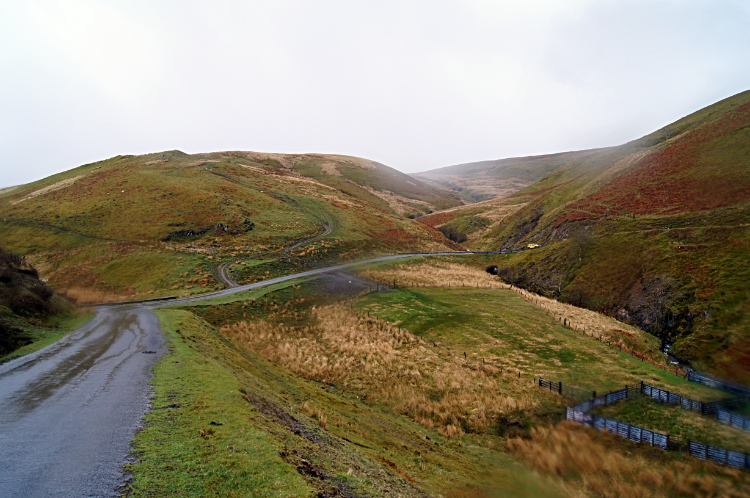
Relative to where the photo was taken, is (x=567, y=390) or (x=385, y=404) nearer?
(x=567, y=390)

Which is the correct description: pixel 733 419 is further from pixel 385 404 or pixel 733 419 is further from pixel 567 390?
pixel 385 404

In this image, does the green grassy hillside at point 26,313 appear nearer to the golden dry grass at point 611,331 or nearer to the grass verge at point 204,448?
the grass verge at point 204,448

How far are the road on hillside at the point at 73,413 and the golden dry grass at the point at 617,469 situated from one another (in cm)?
1599

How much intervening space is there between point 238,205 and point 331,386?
62851 millimetres

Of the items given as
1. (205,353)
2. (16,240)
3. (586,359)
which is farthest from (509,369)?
(16,240)

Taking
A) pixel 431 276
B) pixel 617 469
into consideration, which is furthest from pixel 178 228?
pixel 617 469

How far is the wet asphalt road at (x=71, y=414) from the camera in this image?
7422 millimetres

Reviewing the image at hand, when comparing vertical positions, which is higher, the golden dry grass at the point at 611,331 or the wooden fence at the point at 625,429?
the wooden fence at the point at 625,429

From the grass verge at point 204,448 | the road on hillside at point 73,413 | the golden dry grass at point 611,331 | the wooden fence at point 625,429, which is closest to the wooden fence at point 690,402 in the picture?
the wooden fence at point 625,429

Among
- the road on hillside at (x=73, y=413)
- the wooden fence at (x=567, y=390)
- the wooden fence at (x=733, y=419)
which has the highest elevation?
the road on hillside at (x=73, y=413)

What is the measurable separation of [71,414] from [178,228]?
62621 millimetres

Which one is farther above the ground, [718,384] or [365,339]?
[718,384]

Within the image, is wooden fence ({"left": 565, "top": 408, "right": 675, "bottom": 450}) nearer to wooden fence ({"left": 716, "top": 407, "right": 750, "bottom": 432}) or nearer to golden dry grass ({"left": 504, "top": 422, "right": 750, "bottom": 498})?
golden dry grass ({"left": 504, "top": 422, "right": 750, "bottom": 498})

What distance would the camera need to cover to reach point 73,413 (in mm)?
10930
